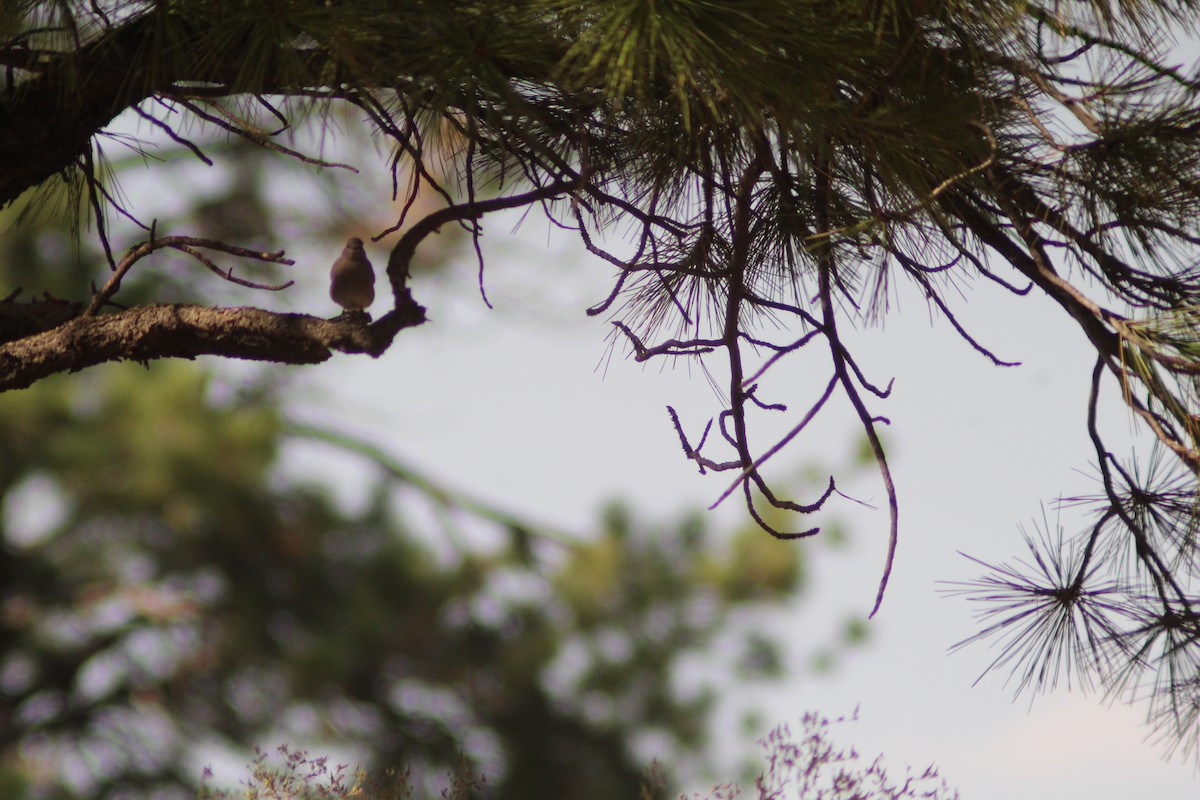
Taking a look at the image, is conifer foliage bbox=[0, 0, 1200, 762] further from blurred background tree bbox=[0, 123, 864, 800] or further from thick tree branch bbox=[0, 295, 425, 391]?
blurred background tree bbox=[0, 123, 864, 800]

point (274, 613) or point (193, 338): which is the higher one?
point (274, 613)

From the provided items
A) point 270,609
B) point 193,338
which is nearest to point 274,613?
point 270,609

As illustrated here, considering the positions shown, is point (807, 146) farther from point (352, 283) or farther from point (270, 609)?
point (270, 609)

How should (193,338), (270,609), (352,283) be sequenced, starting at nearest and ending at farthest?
1. (352,283)
2. (193,338)
3. (270,609)

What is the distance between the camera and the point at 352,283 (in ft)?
3.19

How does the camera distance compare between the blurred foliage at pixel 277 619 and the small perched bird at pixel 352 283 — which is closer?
the small perched bird at pixel 352 283

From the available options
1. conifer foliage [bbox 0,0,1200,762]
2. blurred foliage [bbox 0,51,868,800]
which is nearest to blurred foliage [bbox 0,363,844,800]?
blurred foliage [bbox 0,51,868,800]

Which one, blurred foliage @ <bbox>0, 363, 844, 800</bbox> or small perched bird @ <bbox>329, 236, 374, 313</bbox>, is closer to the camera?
small perched bird @ <bbox>329, 236, 374, 313</bbox>

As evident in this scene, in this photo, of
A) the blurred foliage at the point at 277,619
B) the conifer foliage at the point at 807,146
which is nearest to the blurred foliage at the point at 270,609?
the blurred foliage at the point at 277,619

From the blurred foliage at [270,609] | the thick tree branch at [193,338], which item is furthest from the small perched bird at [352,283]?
the blurred foliage at [270,609]

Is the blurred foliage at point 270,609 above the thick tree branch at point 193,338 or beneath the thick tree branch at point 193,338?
above

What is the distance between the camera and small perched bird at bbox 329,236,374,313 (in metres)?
0.97

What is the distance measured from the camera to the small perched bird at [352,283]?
0.97 metres

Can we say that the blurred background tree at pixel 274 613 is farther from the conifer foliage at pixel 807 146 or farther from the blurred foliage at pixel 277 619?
the conifer foliage at pixel 807 146
